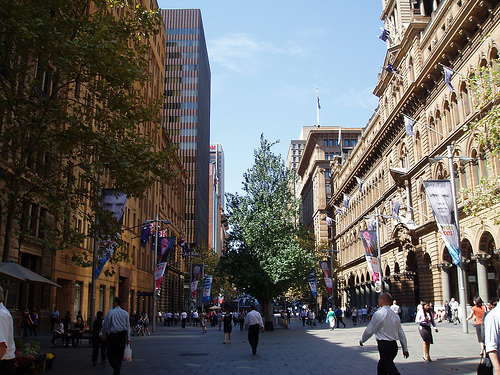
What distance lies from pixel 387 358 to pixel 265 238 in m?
34.5

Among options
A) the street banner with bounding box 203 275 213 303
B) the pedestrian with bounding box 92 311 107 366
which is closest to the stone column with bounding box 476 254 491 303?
the pedestrian with bounding box 92 311 107 366

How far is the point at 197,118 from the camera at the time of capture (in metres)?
122

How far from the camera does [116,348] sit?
12961mm

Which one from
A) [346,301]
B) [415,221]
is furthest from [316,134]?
[415,221]

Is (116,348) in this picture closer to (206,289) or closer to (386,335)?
Result: (386,335)

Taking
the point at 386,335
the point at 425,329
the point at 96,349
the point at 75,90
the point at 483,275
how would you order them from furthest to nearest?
the point at 483,275
the point at 75,90
the point at 96,349
the point at 425,329
the point at 386,335

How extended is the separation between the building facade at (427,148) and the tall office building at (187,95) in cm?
5780

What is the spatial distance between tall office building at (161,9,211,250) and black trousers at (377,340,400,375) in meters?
109

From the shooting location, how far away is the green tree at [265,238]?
1676 inches

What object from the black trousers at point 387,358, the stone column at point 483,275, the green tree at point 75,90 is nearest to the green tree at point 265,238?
the stone column at point 483,275

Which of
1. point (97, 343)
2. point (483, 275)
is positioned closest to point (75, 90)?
point (97, 343)

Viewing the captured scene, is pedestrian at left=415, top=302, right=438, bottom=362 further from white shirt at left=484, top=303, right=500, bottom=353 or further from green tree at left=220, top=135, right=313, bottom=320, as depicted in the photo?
green tree at left=220, top=135, right=313, bottom=320

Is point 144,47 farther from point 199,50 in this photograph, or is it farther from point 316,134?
point 199,50

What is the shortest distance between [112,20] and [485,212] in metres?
24.3
